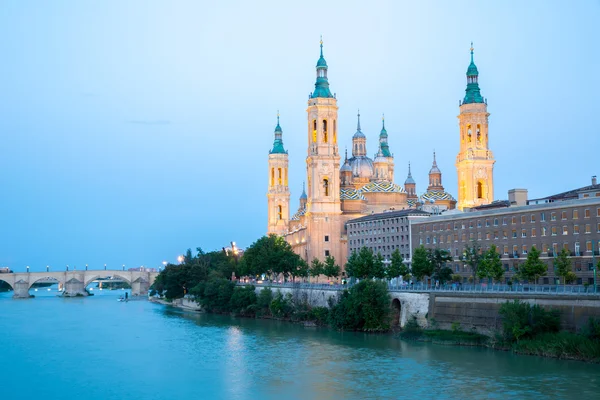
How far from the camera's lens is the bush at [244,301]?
9356 cm

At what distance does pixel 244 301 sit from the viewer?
310 feet

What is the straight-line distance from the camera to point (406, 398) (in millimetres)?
41844

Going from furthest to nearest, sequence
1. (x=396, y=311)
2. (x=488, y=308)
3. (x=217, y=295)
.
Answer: (x=217, y=295)
(x=396, y=311)
(x=488, y=308)

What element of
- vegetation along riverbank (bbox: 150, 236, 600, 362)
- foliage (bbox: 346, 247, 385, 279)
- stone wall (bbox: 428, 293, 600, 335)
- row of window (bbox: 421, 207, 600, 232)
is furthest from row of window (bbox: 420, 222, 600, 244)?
stone wall (bbox: 428, 293, 600, 335)

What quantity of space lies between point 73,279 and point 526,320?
134 metres

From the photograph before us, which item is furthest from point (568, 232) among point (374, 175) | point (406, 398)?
point (374, 175)

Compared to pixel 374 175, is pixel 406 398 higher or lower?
lower

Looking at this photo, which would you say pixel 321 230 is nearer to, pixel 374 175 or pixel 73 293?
pixel 374 175

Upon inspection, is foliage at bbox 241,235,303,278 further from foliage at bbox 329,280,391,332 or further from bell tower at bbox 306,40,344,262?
foliage at bbox 329,280,391,332

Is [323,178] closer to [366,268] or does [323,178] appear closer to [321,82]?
[321,82]

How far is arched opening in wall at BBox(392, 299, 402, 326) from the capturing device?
67812mm

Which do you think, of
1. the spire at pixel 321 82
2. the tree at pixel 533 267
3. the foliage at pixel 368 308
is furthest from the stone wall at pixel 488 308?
the spire at pixel 321 82


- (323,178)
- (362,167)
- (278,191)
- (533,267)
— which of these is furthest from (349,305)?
(278,191)

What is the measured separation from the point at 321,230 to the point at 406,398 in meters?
73.1
